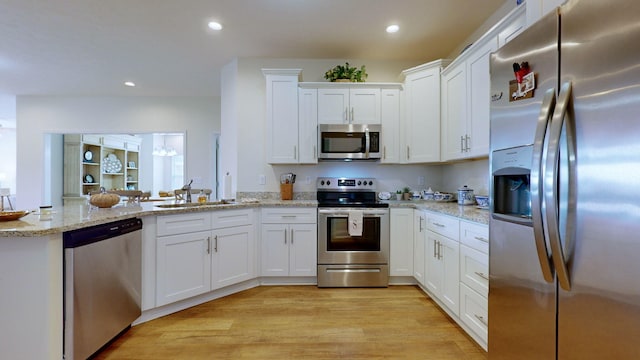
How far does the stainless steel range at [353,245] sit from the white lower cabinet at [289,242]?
0.11 m

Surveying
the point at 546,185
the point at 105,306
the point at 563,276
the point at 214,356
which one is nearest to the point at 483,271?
the point at 563,276

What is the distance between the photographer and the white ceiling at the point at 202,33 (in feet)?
8.60

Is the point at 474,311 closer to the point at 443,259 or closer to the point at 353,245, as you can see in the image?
the point at 443,259

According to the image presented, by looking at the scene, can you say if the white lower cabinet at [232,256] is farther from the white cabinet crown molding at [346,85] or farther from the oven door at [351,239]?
the white cabinet crown molding at [346,85]

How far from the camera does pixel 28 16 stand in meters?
2.75

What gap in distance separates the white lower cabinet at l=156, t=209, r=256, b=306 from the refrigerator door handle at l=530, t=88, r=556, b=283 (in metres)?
2.51

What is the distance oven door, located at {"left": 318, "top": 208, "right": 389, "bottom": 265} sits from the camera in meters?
3.13

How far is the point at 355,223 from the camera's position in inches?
122

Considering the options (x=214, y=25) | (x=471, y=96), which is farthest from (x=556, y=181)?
(x=214, y=25)

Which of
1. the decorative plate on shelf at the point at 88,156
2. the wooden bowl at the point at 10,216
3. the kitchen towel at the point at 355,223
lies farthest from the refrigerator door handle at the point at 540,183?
the decorative plate on shelf at the point at 88,156

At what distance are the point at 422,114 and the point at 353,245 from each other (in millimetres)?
1695

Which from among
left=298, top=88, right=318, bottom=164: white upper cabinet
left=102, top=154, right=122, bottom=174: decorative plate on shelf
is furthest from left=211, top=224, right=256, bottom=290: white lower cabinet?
left=102, top=154, right=122, bottom=174: decorative plate on shelf

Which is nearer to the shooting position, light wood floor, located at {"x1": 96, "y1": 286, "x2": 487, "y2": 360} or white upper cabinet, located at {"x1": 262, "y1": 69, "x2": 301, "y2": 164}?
light wood floor, located at {"x1": 96, "y1": 286, "x2": 487, "y2": 360}

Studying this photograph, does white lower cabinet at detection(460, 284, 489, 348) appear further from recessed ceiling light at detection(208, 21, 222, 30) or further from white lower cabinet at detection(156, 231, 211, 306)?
recessed ceiling light at detection(208, 21, 222, 30)
